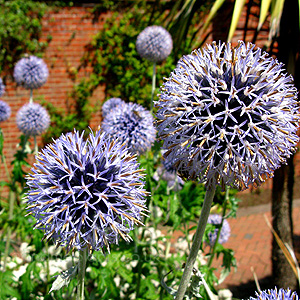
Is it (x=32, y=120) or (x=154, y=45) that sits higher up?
(x=154, y=45)

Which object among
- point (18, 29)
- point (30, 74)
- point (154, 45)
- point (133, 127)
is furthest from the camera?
point (18, 29)

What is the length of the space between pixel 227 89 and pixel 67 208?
2.48 feet

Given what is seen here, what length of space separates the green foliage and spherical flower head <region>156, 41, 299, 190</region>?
5310 millimetres

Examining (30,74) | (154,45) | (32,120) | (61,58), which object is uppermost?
(61,58)

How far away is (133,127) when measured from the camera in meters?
2.48

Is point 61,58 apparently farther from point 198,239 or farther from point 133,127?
point 198,239

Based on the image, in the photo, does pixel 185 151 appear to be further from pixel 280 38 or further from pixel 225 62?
pixel 280 38

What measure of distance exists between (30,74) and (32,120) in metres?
0.61

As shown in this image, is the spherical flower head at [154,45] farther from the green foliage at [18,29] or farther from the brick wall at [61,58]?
the green foliage at [18,29]

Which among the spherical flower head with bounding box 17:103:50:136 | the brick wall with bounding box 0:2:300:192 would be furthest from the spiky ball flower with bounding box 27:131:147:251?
the brick wall with bounding box 0:2:300:192

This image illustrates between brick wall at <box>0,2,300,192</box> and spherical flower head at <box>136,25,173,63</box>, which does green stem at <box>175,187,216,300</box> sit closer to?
spherical flower head at <box>136,25,173,63</box>

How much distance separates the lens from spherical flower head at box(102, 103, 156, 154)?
2402 millimetres

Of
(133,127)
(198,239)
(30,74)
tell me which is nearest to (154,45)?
(133,127)

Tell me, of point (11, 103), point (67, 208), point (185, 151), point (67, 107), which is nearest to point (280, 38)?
point (185, 151)
